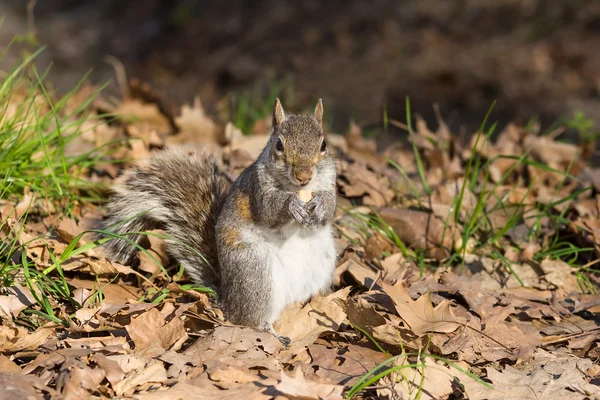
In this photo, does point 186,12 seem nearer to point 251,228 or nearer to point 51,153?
point 51,153

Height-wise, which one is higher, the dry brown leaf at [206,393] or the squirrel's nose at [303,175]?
the squirrel's nose at [303,175]

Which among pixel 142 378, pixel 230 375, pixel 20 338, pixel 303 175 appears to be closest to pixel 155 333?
pixel 142 378

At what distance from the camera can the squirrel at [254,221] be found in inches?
123

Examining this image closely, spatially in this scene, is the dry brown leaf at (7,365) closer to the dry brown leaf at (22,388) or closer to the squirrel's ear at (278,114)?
the dry brown leaf at (22,388)

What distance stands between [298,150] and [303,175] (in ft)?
0.42

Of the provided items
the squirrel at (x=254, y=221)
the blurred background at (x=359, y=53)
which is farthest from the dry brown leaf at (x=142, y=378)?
the blurred background at (x=359, y=53)

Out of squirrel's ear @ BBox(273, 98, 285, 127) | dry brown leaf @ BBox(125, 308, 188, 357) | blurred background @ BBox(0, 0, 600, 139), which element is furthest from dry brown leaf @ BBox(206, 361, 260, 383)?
blurred background @ BBox(0, 0, 600, 139)

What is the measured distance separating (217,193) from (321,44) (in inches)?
281

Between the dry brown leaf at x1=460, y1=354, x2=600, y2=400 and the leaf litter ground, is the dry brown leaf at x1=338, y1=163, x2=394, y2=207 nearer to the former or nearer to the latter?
the leaf litter ground

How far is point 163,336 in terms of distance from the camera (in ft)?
9.53

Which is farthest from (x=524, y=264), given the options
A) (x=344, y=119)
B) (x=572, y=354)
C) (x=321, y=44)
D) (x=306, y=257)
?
(x=321, y=44)

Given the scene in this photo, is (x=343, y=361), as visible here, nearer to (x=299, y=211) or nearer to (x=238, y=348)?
(x=238, y=348)

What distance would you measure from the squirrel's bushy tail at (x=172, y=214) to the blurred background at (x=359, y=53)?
407 cm

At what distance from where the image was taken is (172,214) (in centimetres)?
343
